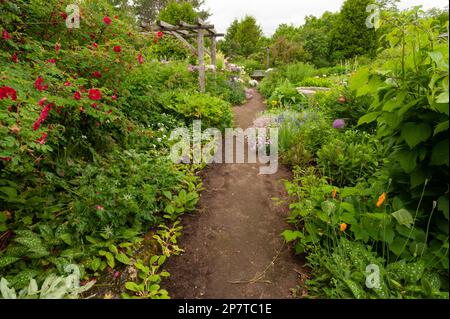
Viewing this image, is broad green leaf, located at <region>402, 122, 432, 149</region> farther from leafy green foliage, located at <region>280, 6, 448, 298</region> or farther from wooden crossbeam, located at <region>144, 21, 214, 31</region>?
wooden crossbeam, located at <region>144, 21, 214, 31</region>

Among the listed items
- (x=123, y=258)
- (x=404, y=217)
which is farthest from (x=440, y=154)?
(x=123, y=258)

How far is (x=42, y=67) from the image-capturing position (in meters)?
2.51

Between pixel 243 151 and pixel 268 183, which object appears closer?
pixel 268 183

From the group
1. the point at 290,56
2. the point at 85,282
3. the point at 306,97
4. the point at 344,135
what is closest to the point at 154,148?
the point at 85,282

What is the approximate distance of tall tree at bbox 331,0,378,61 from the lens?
1298 centimetres

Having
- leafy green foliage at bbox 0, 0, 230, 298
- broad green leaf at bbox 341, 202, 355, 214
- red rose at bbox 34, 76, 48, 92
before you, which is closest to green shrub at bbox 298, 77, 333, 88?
leafy green foliage at bbox 0, 0, 230, 298

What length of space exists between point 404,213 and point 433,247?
0.35 metres

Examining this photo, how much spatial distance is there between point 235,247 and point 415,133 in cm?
182

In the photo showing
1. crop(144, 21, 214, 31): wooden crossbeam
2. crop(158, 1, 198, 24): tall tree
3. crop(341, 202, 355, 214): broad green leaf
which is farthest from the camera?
crop(158, 1, 198, 24): tall tree

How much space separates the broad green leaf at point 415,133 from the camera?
1.76 meters

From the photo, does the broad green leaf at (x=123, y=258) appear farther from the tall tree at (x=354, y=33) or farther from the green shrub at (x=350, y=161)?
the tall tree at (x=354, y=33)

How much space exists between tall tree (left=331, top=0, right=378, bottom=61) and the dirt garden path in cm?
1277

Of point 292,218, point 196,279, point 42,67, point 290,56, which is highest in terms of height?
point 290,56
